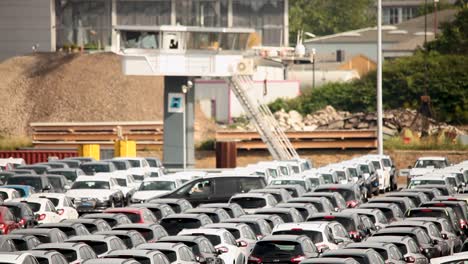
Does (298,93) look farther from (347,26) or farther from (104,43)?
(347,26)

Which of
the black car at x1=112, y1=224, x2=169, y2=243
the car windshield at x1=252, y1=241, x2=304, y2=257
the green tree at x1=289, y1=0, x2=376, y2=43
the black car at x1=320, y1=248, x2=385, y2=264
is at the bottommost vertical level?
the black car at x1=112, y1=224, x2=169, y2=243

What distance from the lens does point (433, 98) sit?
84688 millimetres

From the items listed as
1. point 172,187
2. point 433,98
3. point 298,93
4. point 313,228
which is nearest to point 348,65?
point 298,93

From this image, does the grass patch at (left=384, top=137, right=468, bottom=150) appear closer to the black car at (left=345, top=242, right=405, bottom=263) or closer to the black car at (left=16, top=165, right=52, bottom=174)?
the black car at (left=16, top=165, right=52, bottom=174)

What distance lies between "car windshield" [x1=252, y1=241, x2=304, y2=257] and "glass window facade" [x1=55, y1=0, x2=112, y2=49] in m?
78.4

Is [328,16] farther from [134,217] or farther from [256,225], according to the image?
[256,225]

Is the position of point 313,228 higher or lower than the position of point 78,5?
lower

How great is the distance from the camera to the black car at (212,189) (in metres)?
44.1

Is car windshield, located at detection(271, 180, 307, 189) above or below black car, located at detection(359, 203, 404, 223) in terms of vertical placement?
below

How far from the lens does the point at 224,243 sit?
29.4m

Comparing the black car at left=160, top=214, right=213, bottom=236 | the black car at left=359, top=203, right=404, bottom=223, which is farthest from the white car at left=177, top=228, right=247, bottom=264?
the black car at left=359, top=203, right=404, bottom=223

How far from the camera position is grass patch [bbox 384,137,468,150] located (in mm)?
73625

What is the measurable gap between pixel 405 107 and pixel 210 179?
42.4 m

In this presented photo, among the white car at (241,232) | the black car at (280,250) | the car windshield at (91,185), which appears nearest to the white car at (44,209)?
the car windshield at (91,185)
